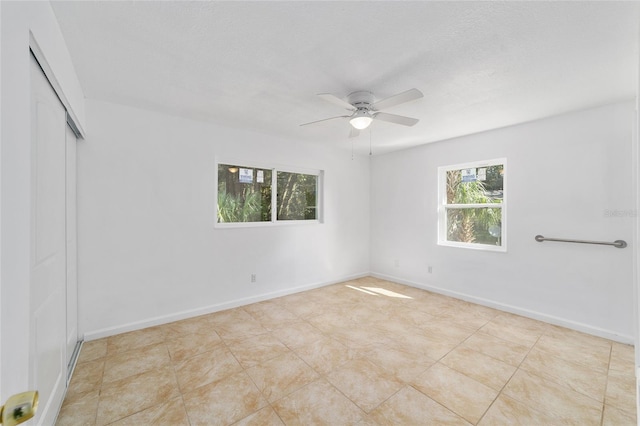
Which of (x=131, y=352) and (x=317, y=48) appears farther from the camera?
(x=131, y=352)

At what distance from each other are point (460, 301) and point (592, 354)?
1.48m

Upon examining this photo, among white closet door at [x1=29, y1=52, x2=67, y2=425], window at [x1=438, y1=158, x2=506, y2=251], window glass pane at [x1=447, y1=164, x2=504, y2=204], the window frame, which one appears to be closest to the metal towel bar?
window at [x1=438, y1=158, x2=506, y2=251]

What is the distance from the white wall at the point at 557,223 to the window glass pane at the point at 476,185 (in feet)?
0.61

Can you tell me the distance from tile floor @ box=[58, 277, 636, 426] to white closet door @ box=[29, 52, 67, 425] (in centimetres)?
38

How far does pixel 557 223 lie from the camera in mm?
3090

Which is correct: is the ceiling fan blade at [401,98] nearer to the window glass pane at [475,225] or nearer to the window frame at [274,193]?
the window frame at [274,193]

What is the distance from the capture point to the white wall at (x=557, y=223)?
8.88 ft

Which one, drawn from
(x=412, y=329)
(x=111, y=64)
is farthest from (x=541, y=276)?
(x=111, y=64)

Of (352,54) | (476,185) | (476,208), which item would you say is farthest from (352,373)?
(476,185)

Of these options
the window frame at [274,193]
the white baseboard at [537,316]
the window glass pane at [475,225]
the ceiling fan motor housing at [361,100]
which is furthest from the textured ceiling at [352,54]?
the white baseboard at [537,316]

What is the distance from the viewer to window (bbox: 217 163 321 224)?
366cm

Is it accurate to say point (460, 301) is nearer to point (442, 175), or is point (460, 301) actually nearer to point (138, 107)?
point (442, 175)

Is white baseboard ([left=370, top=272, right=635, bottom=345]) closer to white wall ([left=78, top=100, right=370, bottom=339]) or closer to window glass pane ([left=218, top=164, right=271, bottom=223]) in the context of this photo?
white wall ([left=78, top=100, right=370, bottom=339])

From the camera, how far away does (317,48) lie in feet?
5.95
